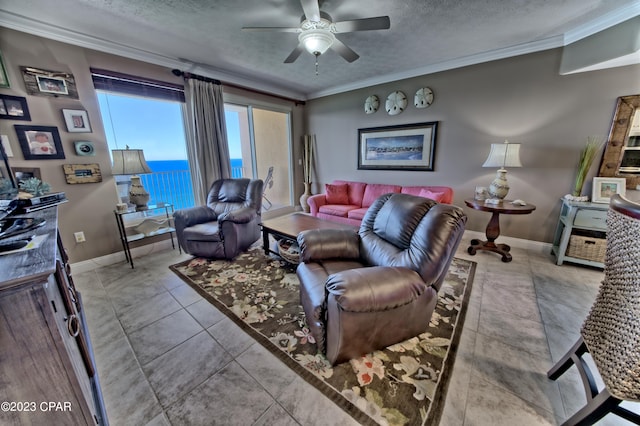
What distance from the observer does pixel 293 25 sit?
7.53ft

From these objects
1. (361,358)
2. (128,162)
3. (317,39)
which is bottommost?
(361,358)

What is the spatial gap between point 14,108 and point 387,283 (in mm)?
3627

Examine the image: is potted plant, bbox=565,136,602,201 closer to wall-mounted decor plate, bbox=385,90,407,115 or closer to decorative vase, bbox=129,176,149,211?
wall-mounted decor plate, bbox=385,90,407,115

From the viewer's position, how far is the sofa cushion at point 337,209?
3.70 meters

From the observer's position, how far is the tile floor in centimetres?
118

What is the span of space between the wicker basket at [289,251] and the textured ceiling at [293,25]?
2215 mm

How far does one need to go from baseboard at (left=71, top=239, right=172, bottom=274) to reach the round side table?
13.5ft

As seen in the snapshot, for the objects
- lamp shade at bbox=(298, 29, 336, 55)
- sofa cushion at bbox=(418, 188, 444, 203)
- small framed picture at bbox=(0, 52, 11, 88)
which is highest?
lamp shade at bbox=(298, 29, 336, 55)

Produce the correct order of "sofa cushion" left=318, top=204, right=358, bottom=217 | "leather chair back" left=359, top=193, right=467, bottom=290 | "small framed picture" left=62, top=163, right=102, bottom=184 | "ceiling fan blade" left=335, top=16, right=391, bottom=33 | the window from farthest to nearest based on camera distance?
"sofa cushion" left=318, top=204, right=358, bottom=217
the window
"small framed picture" left=62, top=163, right=102, bottom=184
"ceiling fan blade" left=335, top=16, right=391, bottom=33
"leather chair back" left=359, top=193, right=467, bottom=290

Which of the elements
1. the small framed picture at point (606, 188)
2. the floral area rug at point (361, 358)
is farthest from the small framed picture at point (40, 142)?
the small framed picture at point (606, 188)

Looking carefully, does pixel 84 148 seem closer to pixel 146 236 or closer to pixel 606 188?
pixel 146 236

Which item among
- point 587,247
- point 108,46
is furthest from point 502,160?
point 108,46

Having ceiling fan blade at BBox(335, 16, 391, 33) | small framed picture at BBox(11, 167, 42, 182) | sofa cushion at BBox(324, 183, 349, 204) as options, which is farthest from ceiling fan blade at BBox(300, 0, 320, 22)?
small framed picture at BBox(11, 167, 42, 182)

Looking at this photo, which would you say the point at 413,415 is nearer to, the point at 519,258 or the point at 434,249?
the point at 434,249
